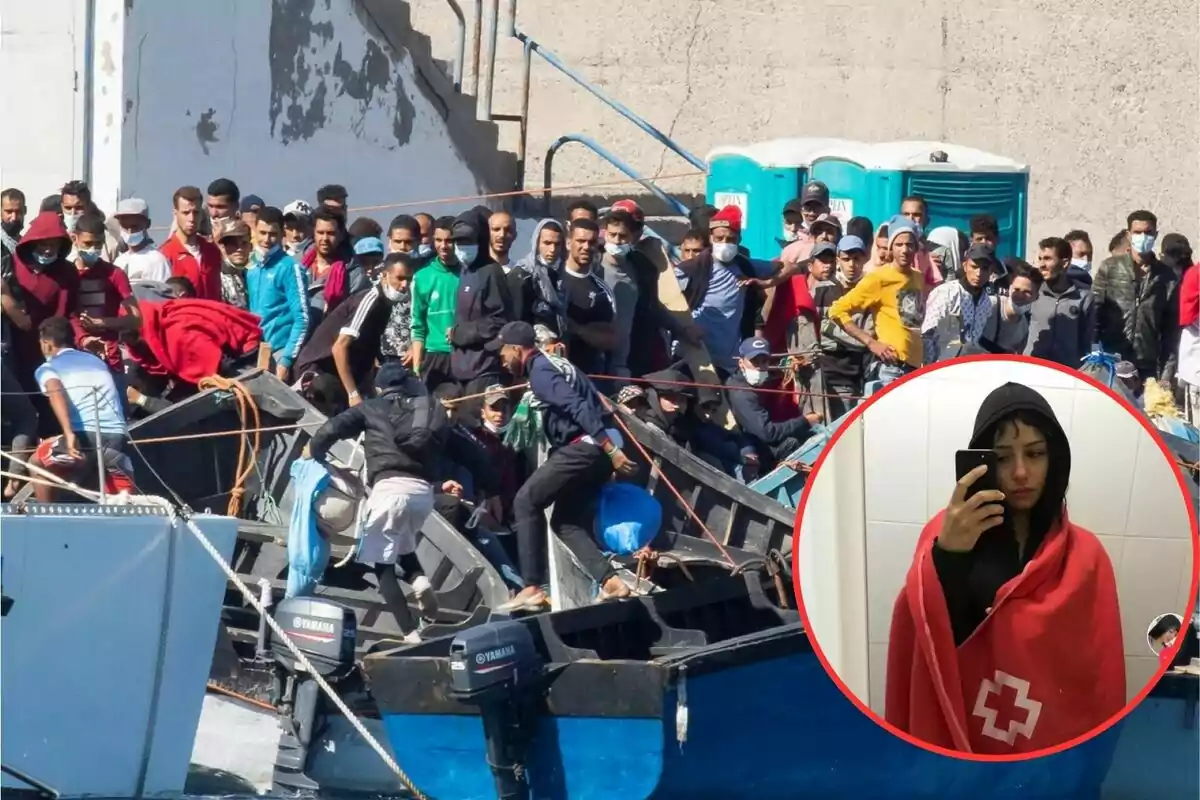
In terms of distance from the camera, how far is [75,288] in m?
10.2

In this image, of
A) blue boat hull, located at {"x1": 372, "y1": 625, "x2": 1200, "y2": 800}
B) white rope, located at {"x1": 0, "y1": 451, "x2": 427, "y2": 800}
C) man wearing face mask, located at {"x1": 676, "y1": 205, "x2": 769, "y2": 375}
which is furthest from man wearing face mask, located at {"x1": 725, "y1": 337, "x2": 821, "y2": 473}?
white rope, located at {"x1": 0, "y1": 451, "x2": 427, "y2": 800}

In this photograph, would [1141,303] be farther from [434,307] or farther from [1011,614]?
[1011,614]

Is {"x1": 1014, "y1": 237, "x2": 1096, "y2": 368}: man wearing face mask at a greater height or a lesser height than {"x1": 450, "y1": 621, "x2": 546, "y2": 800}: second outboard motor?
greater

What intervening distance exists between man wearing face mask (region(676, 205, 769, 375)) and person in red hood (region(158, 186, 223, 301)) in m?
2.71

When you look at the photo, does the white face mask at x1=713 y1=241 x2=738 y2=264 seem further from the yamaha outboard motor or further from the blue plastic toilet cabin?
the yamaha outboard motor

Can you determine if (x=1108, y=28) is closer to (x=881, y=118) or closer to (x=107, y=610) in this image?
(x=881, y=118)

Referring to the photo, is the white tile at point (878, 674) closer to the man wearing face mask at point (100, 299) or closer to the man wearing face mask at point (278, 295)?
the man wearing face mask at point (100, 299)

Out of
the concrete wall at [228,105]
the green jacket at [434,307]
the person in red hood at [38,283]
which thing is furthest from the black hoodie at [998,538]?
the concrete wall at [228,105]

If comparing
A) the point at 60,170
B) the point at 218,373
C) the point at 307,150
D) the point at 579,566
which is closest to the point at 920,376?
the point at 579,566

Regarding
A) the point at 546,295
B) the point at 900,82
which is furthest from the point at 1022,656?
the point at 900,82

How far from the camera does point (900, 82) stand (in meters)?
18.3

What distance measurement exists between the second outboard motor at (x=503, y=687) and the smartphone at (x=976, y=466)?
522 centimetres

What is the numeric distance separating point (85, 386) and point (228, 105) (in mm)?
5637

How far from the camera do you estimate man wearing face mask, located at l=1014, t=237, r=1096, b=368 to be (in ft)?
42.0
